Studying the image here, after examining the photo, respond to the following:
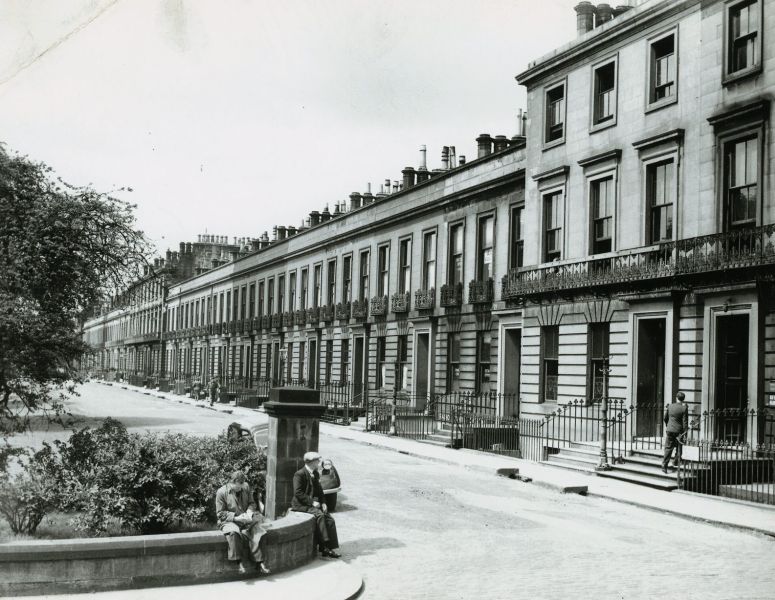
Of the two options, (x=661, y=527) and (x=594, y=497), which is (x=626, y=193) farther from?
(x=661, y=527)

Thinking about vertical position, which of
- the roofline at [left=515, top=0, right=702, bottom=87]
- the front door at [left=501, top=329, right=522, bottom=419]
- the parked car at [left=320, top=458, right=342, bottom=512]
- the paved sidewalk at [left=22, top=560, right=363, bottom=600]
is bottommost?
the paved sidewalk at [left=22, top=560, right=363, bottom=600]

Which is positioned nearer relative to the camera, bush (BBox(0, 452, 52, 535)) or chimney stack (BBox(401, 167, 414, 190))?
bush (BBox(0, 452, 52, 535))

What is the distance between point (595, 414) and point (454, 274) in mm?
10798

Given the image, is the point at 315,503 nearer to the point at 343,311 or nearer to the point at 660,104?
the point at 660,104

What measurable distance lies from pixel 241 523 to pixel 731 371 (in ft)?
42.3

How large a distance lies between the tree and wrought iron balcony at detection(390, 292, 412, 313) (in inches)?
525

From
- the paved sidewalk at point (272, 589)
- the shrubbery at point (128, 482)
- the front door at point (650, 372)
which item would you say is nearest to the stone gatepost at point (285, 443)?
the shrubbery at point (128, 482)

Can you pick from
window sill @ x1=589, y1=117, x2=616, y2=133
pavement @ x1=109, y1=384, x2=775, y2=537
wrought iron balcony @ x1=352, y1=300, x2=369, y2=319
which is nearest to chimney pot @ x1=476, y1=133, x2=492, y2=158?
window sill @ x1=589, y1=117, x2=616, y2=133

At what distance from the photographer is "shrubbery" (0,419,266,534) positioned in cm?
954

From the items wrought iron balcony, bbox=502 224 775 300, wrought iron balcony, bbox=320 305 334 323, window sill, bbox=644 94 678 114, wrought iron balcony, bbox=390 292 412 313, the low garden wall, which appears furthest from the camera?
wrought iron balcony, bbox=320 305 334 323

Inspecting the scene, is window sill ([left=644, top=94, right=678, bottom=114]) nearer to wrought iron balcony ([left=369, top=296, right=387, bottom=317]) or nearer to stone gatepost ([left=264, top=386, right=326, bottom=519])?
stone gatepost ([left=264, top=386, right=326, bottom=519])

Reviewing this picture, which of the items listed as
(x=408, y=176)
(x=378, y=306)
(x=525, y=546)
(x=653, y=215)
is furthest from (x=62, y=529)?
(x=408, y=176)

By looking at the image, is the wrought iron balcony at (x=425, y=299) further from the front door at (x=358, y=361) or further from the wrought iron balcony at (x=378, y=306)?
the front door at (x=358, y=361)

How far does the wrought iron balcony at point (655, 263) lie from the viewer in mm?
16859
